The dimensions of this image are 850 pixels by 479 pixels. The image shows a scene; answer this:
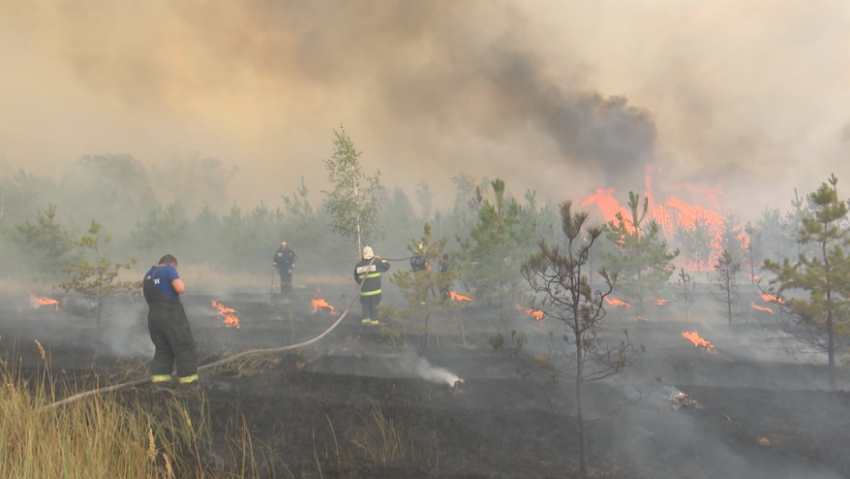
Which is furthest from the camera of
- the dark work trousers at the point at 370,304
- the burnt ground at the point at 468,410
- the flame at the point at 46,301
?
the flame at the point at 46,301

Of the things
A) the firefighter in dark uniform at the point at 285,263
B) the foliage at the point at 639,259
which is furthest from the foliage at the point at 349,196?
the foliage at the point at 639,259

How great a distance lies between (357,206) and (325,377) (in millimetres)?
12053

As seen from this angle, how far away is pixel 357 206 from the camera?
19469mm

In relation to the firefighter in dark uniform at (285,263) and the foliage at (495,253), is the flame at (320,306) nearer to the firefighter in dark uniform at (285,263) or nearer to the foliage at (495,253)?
the firefighter in dark uniform at (285,263)

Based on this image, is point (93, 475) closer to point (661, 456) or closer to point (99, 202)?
point (661, 456)

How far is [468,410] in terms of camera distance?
6898mm

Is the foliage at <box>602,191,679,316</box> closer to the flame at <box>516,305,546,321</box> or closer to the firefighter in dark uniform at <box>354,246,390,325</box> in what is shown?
the flame at <box>516,305,546,321</box>

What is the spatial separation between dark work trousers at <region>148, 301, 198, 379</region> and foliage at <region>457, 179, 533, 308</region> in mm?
10613

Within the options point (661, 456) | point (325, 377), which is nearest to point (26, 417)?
point (325, 377)

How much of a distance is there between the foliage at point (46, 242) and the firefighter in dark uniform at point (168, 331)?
39.4 ft

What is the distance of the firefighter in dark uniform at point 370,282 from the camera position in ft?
42.4

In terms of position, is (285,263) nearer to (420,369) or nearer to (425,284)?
(425,284)

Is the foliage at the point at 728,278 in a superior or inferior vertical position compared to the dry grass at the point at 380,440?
superior

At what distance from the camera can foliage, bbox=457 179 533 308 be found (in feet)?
52.3
